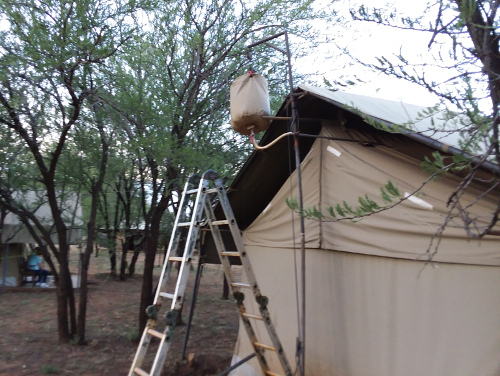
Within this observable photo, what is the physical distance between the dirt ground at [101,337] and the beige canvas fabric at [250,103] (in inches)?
149

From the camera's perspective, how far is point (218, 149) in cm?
891

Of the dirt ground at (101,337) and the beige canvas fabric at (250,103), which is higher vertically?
the beige canvas fabric at (250,103)

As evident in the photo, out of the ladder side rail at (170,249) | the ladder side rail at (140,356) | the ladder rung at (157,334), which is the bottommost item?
the ladder side rail at (140,356)

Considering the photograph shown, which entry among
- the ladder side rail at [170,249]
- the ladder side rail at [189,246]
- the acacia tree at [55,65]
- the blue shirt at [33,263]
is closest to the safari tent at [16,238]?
the blue shirt at [33,263]

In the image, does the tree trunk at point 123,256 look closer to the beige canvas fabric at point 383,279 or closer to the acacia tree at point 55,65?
the acacia tree at point 55,65

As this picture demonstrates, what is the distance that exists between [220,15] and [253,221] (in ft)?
14.2

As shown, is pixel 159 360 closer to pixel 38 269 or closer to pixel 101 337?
pixel 101 337

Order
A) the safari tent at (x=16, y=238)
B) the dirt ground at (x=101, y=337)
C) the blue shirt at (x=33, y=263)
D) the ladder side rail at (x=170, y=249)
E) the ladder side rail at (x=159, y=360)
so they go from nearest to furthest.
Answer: the ladder side rail at (x=159, y=360) → the ladder side rail at (x=170, y=249) → the dirt ground at (x=101, y=337) → the safari tent at (x=16, y=238) → the blue shirt at (x=33, y=263)

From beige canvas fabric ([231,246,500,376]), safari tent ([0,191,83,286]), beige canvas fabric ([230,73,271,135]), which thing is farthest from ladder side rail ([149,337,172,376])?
safari tent ([0,191,83,286])

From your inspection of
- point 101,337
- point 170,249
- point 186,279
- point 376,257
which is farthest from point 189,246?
point 101,337

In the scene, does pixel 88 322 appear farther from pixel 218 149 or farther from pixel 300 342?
pixel 300 342

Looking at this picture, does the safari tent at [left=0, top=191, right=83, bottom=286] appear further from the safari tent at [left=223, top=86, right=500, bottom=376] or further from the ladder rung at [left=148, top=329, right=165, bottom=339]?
the ladder rung at [left=148, top=329, right=165, bottom=339]

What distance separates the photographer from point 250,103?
4453mm

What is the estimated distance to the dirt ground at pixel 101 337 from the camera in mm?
7105
